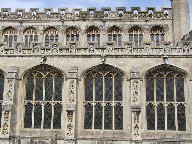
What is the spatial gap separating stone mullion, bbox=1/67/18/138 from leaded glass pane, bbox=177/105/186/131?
32.3 feet

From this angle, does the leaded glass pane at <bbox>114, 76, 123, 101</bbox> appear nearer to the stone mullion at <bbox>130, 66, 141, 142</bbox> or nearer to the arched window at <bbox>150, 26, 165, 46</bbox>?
the stone mullion at <bbox>130, 66, 141, 142</bbox>

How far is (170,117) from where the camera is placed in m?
20.2

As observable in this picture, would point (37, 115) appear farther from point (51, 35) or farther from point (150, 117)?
point (51, 35)

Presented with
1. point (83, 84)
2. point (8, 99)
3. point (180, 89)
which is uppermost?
point (83, 84)

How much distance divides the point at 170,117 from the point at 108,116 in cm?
369

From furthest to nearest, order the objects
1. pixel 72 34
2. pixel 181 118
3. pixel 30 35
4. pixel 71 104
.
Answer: pixel 30 35 → pixel 72 34 → pixel 181 118 → pixel 71 104

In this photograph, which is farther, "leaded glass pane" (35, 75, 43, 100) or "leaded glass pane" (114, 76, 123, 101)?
"leaded glass pane" (35, 75, 43, 100)

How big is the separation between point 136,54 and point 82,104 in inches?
177

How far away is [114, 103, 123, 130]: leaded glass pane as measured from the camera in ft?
66.3

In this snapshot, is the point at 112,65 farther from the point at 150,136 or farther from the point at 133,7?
the point at 133,7

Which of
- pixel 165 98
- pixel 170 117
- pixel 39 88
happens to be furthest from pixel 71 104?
pixel 170 117

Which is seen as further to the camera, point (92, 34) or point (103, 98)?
point (92, 34)

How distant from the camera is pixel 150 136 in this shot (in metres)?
19.8

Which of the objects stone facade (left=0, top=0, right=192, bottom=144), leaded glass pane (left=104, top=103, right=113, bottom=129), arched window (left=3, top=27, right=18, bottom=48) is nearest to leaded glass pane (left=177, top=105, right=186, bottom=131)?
stone facade (left=0, top=0, right=192, bottom=144)
